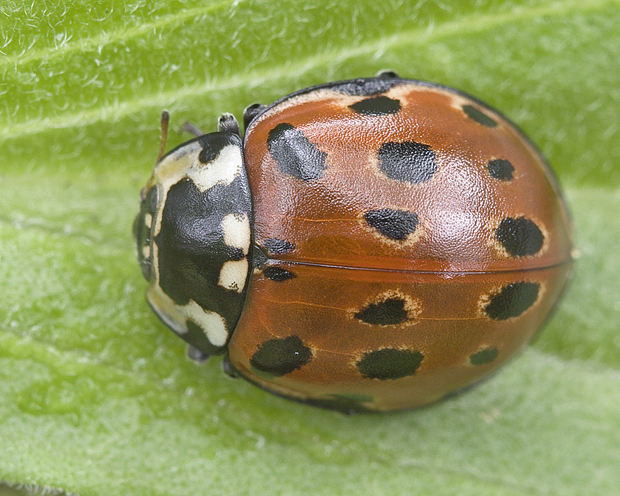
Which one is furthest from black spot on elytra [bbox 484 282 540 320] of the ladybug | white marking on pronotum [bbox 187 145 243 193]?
white marking on pronotum [bbox 187 145 243 193]

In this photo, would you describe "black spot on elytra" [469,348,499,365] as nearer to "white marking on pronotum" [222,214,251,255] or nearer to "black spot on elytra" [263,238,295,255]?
"black spot on elytra" [263,238,295,255]

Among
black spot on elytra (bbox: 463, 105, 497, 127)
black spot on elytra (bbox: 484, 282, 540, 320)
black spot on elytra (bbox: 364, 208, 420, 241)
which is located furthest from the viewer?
black spot on elytra (bbox: 463, 105, 497, 127)

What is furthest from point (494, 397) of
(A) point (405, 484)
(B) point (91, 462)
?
(B) point (91, 462)

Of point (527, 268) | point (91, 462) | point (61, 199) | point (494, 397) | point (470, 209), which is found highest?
point (470, 209)

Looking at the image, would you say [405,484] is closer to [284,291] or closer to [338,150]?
[284,291]

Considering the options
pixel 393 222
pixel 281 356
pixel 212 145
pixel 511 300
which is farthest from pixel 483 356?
pixel 212 145
